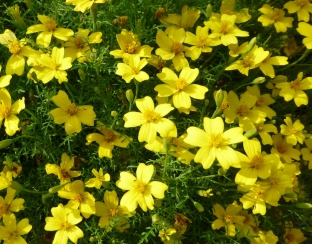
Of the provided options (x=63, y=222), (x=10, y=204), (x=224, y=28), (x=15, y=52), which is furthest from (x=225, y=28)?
(x=10, y=204)

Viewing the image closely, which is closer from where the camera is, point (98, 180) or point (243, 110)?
point (98, 180)

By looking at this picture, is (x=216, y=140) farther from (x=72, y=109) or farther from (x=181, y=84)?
(x=72, y=109)

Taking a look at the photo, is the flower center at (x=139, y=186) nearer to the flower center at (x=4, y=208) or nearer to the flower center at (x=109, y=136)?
the flower center at (x=109, y=136)

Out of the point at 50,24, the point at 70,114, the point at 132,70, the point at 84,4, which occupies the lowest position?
the point at 70,114

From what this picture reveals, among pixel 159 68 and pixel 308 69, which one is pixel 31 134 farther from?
pixel 308 69

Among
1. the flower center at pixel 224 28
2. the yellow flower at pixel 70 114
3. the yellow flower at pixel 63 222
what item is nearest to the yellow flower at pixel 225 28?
the flower center at pixel 224 28

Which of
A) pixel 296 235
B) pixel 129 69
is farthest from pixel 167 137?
pixel 296 235

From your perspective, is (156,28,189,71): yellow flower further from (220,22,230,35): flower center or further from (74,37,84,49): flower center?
(74,37,84,49): flower center
